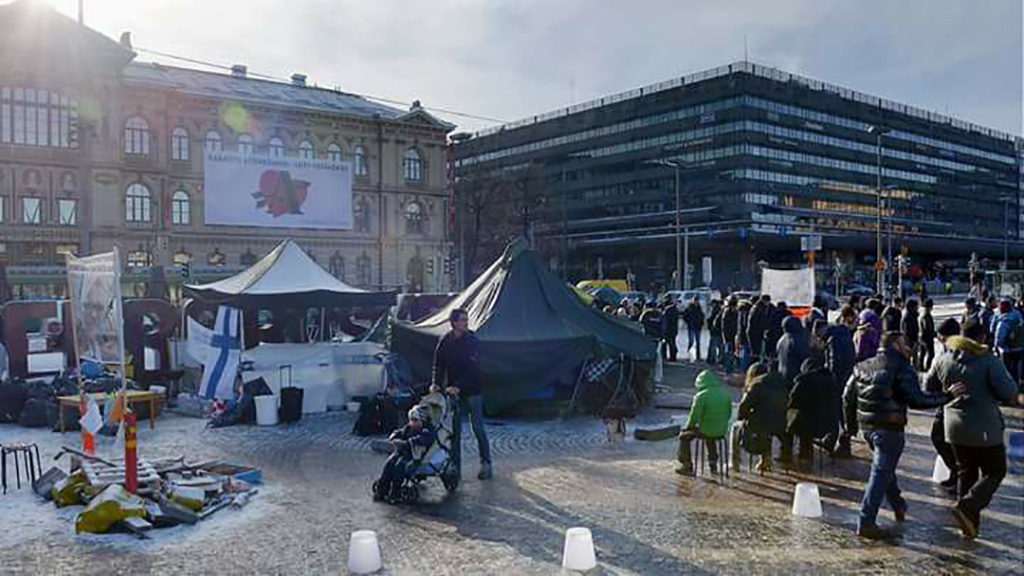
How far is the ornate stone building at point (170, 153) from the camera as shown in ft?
174

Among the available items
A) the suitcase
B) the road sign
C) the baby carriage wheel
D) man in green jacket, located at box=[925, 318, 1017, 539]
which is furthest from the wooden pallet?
the road sign

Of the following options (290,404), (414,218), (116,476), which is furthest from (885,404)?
(414,218)

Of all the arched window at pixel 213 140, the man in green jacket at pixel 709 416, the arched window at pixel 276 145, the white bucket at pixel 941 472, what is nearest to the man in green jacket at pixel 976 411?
the white bucket at pixel 941 472

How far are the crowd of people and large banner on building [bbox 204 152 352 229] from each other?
41.2m

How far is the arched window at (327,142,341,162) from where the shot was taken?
2544 inches

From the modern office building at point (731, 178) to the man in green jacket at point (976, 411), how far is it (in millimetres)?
65787

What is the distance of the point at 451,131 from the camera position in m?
72.4

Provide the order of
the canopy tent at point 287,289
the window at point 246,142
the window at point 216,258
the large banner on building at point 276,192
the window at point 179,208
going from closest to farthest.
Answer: the canopy tent at point 287,289 < the large banner on building at point 276,192 < the window at point 179,208 < the window at point 216,258 < the window at point 246,142

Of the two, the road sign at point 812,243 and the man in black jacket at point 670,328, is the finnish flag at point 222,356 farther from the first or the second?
the road sign at point 812,243

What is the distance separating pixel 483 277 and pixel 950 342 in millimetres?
10413

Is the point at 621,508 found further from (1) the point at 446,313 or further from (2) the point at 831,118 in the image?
(2) the point at 831,118

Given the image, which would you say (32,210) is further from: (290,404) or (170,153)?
(290,404)

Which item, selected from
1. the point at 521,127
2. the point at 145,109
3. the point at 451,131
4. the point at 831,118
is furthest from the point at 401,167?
the point at 831,118

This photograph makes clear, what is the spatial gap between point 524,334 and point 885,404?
8000 millimetres
